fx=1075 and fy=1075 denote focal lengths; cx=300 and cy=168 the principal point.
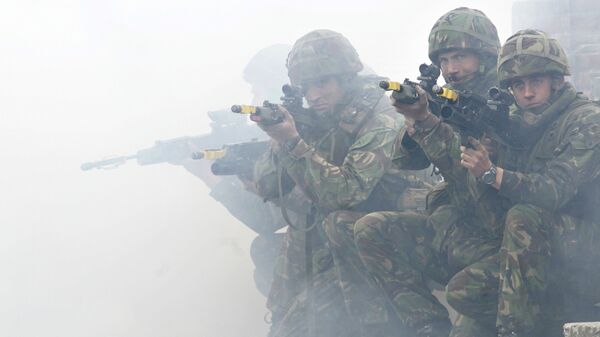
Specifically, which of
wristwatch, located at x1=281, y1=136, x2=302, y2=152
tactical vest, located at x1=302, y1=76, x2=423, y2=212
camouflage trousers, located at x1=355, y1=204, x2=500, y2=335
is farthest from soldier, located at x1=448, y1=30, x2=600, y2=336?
wristwatch, located at x1=281, y1=136, x2=302, y2=152

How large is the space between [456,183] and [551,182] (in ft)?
2.56

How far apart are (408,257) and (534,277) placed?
1.22 m

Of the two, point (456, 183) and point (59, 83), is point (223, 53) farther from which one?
point (456, 183)

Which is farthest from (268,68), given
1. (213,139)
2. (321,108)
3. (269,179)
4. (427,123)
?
(427,123)

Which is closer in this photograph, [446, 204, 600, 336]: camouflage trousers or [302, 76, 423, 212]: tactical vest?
[446, 204, 600, 336]: camouflage trousers

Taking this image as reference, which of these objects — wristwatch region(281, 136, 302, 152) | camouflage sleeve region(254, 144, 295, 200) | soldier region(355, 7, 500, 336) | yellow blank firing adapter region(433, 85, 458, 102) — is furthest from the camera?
camouflage sleeve region(254, 144, 295, 200)

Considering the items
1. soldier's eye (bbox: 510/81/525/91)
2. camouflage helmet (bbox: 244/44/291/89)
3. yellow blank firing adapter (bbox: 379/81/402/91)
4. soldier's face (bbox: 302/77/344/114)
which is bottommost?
soldier's eye (bbox: 510/81/525/91)

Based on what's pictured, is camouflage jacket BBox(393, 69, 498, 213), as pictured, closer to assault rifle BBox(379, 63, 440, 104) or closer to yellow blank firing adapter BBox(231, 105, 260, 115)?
assault rifle BBox(379, 63, 440, 104)

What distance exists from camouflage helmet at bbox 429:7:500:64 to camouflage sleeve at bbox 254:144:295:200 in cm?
164

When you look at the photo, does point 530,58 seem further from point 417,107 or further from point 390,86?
point 390,86

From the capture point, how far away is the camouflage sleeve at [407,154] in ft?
19.7

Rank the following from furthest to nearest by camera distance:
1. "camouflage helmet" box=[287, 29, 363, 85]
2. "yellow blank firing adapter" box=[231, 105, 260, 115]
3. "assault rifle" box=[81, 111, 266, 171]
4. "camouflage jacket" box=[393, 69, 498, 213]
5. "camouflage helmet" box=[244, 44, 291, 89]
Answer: "camouflage helmet" box=[244, 44, 291, 89], "assault rifle" box=[81, 111, 266, 171], "camouflage helmet" box=[287, 29, 363, 85], "yellow blank firing adapter" box=[231, 105, 260, 115], "camouflage jacket" box=[393, 69, 498, 213]

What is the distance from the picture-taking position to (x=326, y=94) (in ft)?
24.1

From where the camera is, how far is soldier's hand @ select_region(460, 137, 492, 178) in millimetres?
5281
